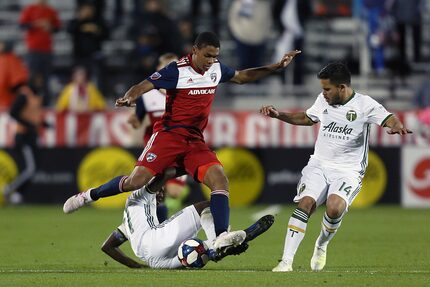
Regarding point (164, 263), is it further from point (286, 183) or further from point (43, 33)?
point (43, 33)

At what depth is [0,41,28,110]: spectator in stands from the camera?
23.9m

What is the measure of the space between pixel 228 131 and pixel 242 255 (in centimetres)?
921

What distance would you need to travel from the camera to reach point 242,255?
A: 13.8 meters

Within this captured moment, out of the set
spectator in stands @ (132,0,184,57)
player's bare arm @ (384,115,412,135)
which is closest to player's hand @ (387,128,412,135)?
player's bare arm @ (384,115,412,135)

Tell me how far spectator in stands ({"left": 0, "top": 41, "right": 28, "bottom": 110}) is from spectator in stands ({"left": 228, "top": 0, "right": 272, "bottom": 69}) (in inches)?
168

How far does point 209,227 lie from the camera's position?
454 inches

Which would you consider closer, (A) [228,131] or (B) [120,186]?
(B) [120,186]

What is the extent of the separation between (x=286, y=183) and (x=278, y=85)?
10.2ft

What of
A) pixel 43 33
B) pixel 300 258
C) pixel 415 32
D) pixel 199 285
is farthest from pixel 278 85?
pixel 199 285

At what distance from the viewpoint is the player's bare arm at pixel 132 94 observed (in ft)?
37.2

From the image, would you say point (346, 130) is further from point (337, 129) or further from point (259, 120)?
point (259, 120)

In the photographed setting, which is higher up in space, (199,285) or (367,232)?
(199,285)

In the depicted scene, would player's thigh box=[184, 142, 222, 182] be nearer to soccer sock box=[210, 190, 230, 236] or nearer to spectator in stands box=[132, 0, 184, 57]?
soccer sock box=[210, 190, 230, 236]

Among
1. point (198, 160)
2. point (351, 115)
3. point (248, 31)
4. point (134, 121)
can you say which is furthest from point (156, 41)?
point (351, 115)
